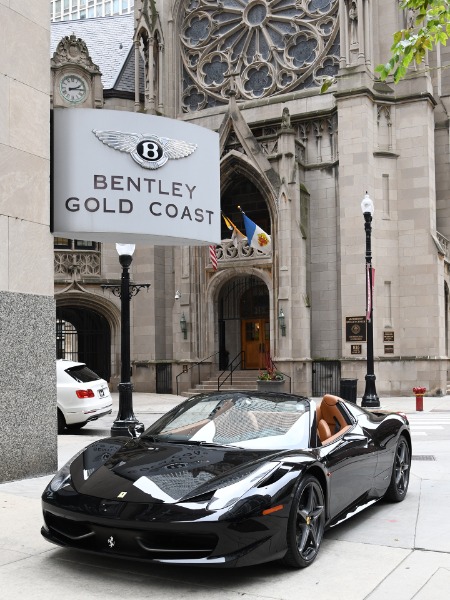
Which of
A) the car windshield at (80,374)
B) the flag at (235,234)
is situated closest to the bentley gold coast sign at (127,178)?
the car windshield at (80,374)

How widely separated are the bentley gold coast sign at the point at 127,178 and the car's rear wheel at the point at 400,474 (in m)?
4.55

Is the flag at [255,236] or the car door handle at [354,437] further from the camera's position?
the flag at [255,236]

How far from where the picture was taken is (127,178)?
10.7m

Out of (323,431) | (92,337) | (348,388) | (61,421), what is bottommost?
(61,421)

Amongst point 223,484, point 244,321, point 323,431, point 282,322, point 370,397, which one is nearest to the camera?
point 223,484

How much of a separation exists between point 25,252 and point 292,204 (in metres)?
20.0

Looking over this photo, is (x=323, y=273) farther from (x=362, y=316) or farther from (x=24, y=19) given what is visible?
(x=24, y=19)

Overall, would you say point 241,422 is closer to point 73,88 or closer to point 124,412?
point 124,412

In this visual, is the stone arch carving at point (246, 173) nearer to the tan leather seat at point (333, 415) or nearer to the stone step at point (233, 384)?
the stone step at point (233, 384)

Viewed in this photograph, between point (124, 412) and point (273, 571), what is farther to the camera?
point (124, 412)

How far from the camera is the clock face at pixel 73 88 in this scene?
34031 mm

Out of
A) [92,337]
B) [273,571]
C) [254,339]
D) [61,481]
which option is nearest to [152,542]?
[273,571]

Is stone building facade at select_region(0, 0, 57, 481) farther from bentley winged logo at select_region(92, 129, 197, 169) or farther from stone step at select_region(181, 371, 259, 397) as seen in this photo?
stone step at select_region(181, 371, 259, 397)

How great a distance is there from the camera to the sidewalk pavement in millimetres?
5098
